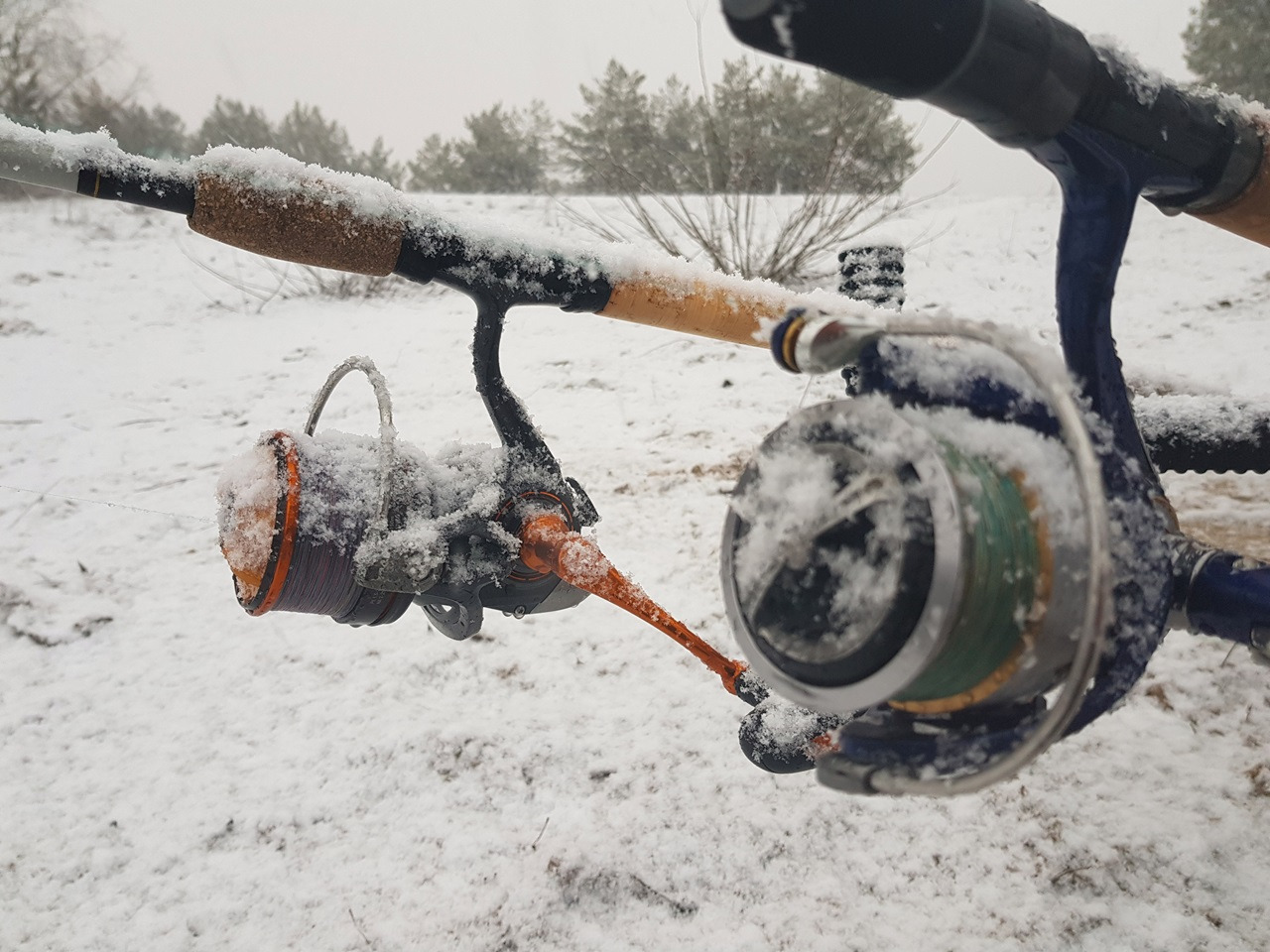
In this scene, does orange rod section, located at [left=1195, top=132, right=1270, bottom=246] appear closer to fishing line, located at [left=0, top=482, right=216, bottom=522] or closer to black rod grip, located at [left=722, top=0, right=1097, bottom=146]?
black rod grip, located at [left=722, top=0, right=1097, bottom=146]

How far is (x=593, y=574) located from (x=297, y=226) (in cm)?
68

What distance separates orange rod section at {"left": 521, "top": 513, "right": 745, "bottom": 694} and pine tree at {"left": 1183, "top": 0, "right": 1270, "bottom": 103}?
18.7m

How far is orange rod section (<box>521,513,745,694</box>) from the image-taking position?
1.11 metres

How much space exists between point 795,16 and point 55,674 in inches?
104

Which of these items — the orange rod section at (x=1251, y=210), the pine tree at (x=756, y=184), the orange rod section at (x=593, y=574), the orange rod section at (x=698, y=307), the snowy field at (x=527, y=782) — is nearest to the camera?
the orange rod section at (x=1251, y=210)

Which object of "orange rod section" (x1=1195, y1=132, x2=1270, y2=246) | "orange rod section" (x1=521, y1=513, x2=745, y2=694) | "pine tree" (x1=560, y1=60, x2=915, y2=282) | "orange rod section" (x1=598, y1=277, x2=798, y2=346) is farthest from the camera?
"pine tree" (x1=560, y1=60, x2=915, y2=282)

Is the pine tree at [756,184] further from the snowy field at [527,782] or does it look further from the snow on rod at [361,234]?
the snow on rod at [361,234]

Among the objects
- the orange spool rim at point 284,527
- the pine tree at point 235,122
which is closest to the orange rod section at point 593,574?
the orange spool rim at point 284,527

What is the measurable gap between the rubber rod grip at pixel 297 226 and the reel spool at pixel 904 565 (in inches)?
30.6

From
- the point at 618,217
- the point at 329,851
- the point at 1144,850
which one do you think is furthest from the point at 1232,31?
the point at 329,851

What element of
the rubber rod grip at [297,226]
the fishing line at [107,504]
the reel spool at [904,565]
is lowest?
the fishing line at [107,504]

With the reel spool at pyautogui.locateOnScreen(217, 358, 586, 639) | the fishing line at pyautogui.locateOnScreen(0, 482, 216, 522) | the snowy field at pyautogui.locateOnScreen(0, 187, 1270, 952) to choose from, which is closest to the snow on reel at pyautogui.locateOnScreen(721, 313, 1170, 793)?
the reel spool at pyautogui.locateOnScreen(217, 358, 586, 639)

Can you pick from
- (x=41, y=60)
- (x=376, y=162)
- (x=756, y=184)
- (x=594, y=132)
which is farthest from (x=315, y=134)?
(x=756, y=184)

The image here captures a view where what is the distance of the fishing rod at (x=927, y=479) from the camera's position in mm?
520
